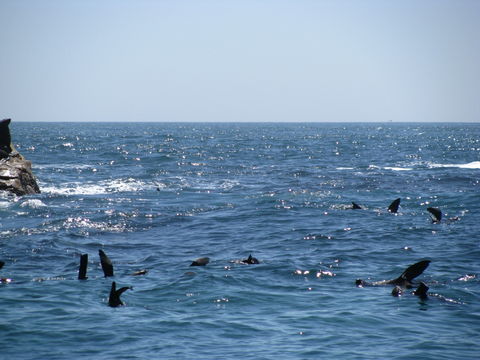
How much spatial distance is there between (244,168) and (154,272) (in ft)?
112

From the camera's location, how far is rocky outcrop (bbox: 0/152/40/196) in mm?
30406

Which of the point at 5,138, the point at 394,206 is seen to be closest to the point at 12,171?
the point at 5,138

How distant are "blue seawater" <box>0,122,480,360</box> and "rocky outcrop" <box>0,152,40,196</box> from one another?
1519mm

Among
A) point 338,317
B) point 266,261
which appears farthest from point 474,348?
point 266,261

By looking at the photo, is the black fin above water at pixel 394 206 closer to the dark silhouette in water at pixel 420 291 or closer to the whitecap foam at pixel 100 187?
the dark silhouette in water at pixel 420 291

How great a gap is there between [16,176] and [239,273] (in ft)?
63.5

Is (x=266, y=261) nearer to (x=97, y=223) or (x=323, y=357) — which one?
(x=323, y=357)

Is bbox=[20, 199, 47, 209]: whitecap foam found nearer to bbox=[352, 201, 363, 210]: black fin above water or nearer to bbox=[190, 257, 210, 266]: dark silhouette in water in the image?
bbox=[190, 257, 210, 266]: dark silhouette in water

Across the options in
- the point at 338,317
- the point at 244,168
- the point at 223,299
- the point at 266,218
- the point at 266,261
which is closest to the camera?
the point at 338,317

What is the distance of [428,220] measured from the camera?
24531 millimetres

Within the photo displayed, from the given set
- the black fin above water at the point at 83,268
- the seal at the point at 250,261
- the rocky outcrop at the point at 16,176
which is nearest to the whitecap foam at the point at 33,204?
the rocky outcrop at the point at 16,176

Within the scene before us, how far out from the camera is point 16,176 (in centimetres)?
3081

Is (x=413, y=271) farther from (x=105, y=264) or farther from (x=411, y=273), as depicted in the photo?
(x=105, y=264)

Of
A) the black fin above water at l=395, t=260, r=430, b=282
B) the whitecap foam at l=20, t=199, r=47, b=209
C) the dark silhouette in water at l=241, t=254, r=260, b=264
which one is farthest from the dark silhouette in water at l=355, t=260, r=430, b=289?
the whitecap foam at l=20, t=199, r=47, b=209
